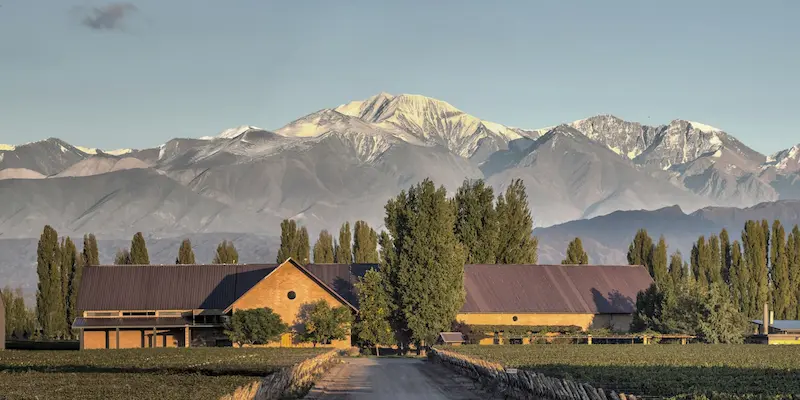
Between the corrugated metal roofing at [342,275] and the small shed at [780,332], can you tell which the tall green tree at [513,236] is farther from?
the small shed at [780,332]

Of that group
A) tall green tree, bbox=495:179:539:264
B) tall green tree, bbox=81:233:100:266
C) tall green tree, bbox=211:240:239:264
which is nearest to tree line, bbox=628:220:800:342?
tall green tree, bbox=495:179:539:264

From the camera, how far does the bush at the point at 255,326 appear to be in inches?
3740

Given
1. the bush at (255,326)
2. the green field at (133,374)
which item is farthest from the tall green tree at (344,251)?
the green field at (133,374)

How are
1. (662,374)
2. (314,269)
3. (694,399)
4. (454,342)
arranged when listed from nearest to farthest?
(694,399) → (662,374) → (454,342) → (314,269)

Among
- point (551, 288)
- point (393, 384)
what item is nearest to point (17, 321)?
point (551, 288)

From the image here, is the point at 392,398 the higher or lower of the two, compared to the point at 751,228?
lower

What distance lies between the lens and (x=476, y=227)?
390ft

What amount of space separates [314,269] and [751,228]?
50271 millimetres

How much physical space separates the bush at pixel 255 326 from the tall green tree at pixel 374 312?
6551 mm

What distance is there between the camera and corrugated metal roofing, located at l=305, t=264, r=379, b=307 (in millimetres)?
106950

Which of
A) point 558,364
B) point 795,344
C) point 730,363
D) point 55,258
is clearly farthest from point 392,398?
point 55,258

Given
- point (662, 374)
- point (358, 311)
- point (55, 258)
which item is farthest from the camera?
point (55, 258)

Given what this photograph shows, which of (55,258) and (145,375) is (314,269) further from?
(145,375)

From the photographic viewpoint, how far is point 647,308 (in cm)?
10094
